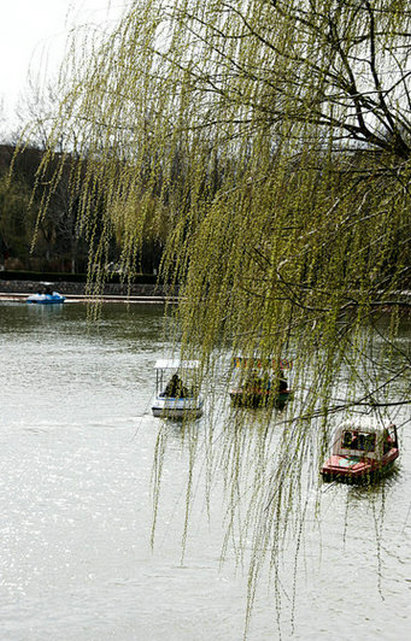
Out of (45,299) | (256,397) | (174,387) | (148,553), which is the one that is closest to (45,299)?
(45,299)

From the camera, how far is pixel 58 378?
20156 millimetres

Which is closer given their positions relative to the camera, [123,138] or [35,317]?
[123,138]

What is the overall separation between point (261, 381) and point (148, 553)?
28.1 ft

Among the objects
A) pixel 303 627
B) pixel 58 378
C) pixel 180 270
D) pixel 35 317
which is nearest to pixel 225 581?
pixel 303 627

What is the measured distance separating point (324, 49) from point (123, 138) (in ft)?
2.31

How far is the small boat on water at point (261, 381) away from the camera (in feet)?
6.74

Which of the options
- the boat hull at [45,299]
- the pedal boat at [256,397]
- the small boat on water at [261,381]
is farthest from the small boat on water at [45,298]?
the small boat on water at [261,381]

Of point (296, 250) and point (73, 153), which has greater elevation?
point (73, 153)

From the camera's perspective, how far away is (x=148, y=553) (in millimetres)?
10070

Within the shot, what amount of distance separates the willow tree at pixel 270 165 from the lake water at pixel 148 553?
3.14 metres

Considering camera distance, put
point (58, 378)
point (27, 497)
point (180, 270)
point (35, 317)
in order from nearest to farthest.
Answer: point (180, 270), point (27, 497), point (58, 378), point (35, 317)

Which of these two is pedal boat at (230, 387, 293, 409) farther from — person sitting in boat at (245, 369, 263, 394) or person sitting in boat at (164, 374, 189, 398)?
person sitting in boat at (164, 374, 189, 398)

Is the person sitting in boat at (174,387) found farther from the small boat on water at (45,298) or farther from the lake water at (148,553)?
the small boat on water at (45,298)

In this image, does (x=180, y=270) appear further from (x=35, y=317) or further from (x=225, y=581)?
(x=35, y=317)
